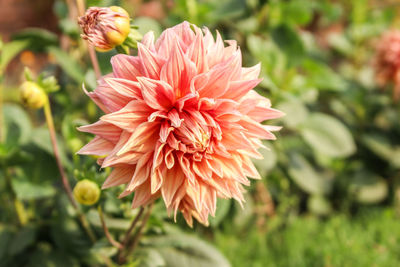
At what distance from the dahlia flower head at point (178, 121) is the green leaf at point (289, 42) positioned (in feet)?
3.24

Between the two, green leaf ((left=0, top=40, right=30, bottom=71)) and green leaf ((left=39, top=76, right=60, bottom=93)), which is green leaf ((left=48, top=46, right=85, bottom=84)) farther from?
green leaf ((left=39, top=76, right=60, bottom=93))

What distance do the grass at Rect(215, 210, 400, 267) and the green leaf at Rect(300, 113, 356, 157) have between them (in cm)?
42

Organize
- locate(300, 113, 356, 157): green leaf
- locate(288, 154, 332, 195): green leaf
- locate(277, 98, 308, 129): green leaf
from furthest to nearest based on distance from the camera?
1. locate(288, 154, 332, 195): green leaf
2. locate(300, 113, 356, 157): green leaf
3. locate(277, 98, 308, 129): green leaf

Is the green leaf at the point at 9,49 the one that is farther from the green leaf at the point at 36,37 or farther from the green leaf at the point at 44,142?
the green leaf at the point at 44,142

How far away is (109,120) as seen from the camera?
76 cm

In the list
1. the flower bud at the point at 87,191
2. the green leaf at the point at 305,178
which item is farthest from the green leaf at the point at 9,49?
the green leaf at the point at 305,178

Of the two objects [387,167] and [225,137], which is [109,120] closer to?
[225,137]

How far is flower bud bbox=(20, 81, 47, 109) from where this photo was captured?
40.8 inches

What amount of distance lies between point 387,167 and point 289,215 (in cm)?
67

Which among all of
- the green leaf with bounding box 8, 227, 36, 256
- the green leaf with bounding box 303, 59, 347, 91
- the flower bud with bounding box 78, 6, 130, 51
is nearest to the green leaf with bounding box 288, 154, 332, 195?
the green leaf with bounding box 303, 59, 347, 91

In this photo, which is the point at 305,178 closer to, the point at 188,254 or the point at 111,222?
the point at 188,254

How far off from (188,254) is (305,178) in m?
0.90

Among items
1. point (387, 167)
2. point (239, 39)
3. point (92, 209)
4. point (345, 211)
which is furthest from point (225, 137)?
point (387, 167)

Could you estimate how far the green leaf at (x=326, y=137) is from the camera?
181cm
